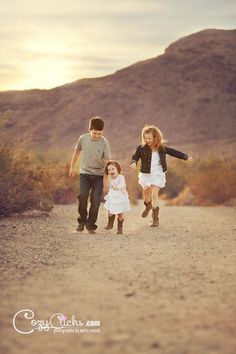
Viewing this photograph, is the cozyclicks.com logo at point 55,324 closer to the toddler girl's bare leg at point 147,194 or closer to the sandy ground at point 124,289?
the sandy ground at point 124,289

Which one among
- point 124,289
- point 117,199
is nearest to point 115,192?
point 117,199

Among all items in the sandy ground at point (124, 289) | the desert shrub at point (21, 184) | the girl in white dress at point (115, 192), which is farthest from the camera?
the desert shrub at point (21, 184)

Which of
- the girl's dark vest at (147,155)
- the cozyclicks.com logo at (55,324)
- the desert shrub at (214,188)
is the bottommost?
the cozyclicks.com logo at (55,324)

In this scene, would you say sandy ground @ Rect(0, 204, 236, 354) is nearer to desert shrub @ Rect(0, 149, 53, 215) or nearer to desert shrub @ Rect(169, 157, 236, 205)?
desert shrub @ Rect(0, 149, 53, 215)

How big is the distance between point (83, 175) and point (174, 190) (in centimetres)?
1627

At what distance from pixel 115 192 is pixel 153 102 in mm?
51922

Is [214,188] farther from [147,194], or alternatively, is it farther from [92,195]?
[92,195]

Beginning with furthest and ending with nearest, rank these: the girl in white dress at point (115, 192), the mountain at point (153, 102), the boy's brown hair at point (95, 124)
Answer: the mountain at point (153, 102)
the girl in white dress at point (115, 192)
the boy's brown hair at point (95, 124)

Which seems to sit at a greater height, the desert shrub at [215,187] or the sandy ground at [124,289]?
the desert shrub at [215,187]

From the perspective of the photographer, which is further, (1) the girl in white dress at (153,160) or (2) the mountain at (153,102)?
(2) the mountain at (153,102)

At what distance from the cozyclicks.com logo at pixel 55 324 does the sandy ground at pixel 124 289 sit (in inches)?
1.2

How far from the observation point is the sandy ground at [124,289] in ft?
14.4

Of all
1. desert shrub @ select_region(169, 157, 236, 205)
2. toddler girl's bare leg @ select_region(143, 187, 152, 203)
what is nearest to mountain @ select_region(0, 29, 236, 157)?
desert shrub @ select_region(169, 157, 236, 205)

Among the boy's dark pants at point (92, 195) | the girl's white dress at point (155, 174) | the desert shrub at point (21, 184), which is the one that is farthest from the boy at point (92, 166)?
the desert shrub at point (21, 184)
